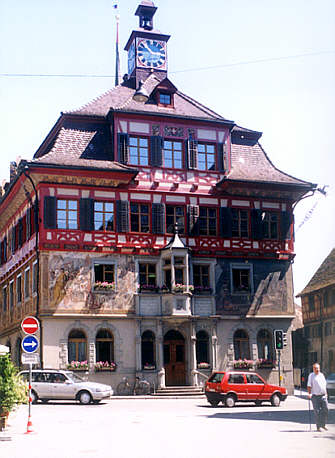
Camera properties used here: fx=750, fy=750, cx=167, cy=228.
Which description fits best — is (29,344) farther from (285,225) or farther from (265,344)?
(285,225)

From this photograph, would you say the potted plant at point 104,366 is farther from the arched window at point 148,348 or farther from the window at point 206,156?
the window at point 206,156

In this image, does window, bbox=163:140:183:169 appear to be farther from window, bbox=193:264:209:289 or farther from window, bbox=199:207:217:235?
window, bbox=193:264:209:289

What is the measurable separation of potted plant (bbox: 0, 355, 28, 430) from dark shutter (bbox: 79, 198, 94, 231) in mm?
18952

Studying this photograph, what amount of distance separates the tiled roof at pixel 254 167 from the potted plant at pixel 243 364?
10.0 meters

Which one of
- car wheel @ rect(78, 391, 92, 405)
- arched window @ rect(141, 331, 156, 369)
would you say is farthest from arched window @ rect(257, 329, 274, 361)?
car wheel @ rect(78, 391, 92, 405)

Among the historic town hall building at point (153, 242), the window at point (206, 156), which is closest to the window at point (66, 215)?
the historic town hall building at point (153, 242)

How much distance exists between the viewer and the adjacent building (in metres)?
54.6

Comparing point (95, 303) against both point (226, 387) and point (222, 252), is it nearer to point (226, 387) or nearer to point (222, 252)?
point (222, 252)

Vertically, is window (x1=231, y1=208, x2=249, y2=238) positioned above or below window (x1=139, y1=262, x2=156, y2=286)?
above

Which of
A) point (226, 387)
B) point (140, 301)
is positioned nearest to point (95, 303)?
point (140, 301)

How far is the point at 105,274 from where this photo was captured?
127 feet

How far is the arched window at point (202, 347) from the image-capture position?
40.2 meters

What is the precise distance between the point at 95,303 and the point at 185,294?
4.73 meters

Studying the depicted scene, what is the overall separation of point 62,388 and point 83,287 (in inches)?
294
